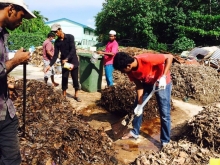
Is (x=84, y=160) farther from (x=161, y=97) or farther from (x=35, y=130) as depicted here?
(x=161, y=97)

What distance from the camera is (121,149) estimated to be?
15.0 ft

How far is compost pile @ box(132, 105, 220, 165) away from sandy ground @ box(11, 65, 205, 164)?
60 centimetres

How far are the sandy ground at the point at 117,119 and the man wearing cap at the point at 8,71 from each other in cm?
180

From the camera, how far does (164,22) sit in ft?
87.1

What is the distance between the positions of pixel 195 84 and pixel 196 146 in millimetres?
4497

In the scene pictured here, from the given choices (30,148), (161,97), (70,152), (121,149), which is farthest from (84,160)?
(161,97)

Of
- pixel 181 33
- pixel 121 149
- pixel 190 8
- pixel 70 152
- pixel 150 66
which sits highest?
pixel 190 8

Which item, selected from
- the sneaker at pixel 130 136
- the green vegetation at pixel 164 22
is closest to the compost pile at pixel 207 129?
the sneaker at pixel 130 136

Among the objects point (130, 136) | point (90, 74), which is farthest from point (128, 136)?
point (90, 74)

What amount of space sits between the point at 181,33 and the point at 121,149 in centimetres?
2157

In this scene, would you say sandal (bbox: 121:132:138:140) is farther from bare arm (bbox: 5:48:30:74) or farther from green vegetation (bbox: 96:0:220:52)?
green vegetation (bbox: 96:0:220:52)

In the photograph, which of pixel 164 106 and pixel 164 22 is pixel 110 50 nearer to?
pixel 164 106

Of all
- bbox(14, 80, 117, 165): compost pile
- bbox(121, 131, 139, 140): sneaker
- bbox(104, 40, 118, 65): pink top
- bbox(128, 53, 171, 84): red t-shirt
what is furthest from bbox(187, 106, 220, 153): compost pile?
bbox(104, 40, 118, 65): pink top

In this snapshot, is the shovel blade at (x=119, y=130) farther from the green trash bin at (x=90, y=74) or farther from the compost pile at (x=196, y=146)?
the green trash bin at (x=90, y=74)
